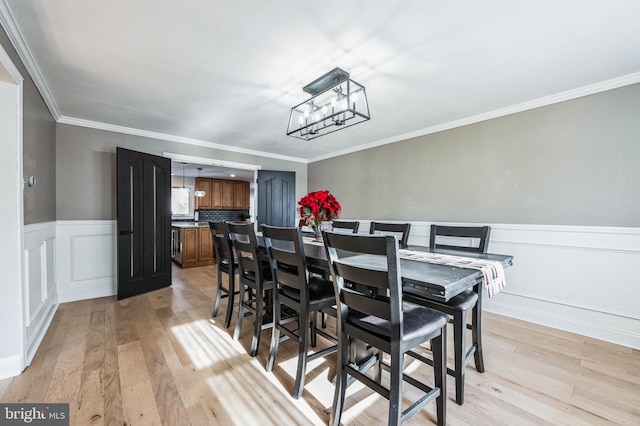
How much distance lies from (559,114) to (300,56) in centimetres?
266

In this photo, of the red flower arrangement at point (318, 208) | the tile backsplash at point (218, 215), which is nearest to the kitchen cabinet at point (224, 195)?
the tile backsplash at point (218, 215)

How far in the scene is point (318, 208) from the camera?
7.84 feet

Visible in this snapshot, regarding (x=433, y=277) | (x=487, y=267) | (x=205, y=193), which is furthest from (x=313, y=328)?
(x=205, y=193)

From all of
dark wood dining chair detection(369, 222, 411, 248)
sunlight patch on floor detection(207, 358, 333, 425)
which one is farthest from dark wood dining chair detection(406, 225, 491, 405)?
sunlight patch on floor detection(207, 358, 333, 425)

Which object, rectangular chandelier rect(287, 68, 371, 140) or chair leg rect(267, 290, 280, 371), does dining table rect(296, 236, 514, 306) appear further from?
rectangular chandelier rect(287, 68, 371, 140)

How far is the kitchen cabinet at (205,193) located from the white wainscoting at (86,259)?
168 inches

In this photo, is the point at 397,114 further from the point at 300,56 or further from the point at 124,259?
the point at 124,259

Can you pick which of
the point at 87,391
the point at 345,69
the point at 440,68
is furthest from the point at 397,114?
the point at 87,391

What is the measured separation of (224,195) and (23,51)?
6.38 m

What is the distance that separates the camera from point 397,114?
3.22 m

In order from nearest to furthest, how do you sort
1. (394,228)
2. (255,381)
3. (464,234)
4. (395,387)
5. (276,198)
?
1. (395,387)
2. (255,381)
3. (464,234)
4. (394,228)
5. (276,198)

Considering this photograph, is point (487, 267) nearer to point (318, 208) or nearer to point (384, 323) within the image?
point (384, 323)

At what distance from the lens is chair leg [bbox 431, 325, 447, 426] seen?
4.45 feet

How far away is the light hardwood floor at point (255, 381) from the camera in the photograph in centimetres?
148
